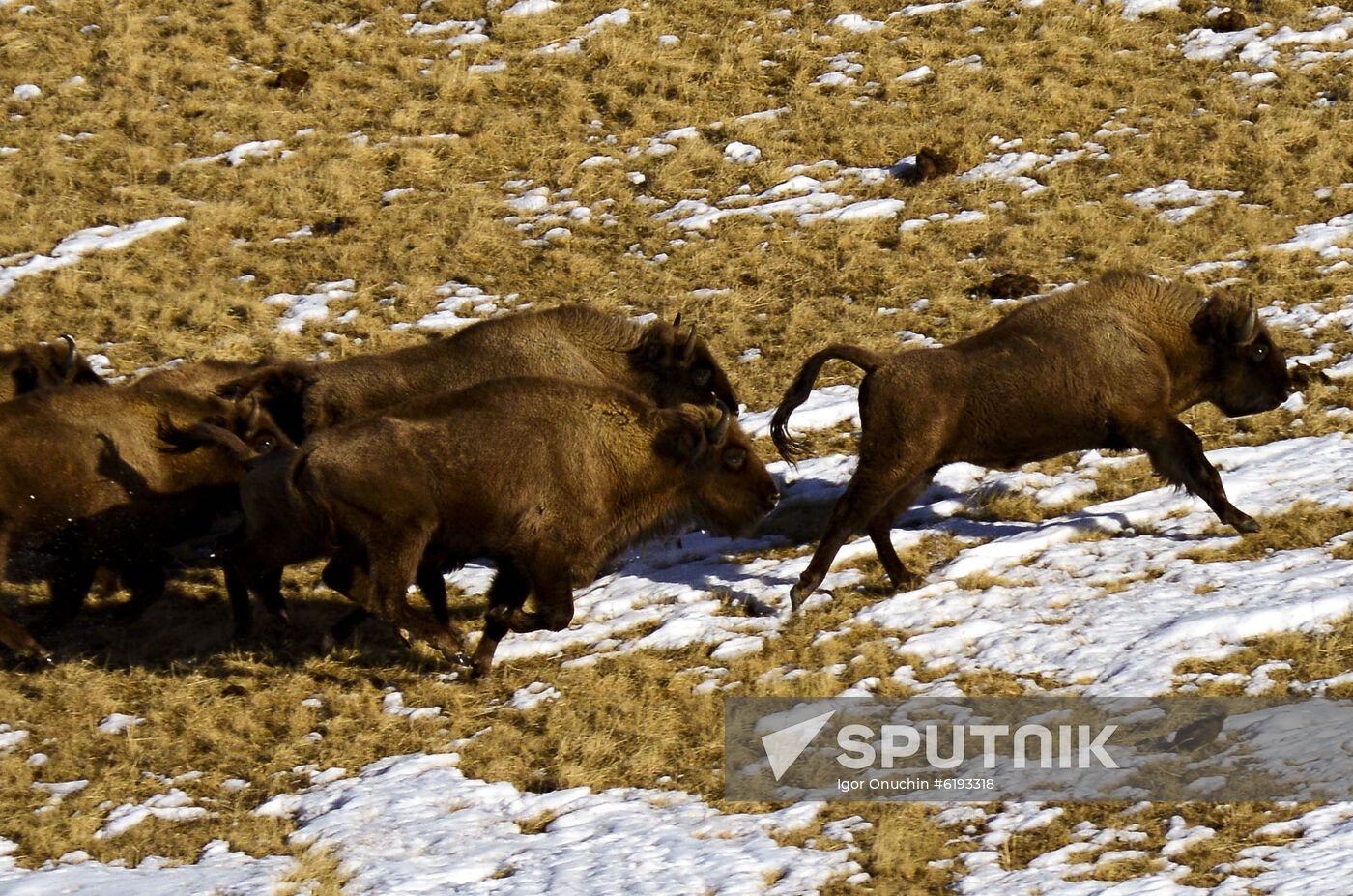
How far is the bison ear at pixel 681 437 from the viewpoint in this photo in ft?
30.5

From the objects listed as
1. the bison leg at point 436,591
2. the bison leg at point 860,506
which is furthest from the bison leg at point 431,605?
the bison leg at point 860,506

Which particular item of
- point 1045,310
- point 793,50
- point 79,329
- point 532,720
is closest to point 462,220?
point 79,329

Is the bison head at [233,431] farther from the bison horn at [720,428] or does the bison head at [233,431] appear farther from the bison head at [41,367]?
the bison horn at [720,428]

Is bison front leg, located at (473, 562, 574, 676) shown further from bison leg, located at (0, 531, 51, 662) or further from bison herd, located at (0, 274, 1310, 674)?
bison leg, located at (0, 531, 51, 662)

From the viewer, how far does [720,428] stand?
9242 millimetres

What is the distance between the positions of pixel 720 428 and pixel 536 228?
329 inches

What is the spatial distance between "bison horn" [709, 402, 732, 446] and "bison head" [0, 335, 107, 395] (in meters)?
4.90

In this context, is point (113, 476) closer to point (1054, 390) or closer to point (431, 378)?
point (431, 378)

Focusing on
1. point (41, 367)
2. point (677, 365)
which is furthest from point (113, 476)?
point (677, 365)

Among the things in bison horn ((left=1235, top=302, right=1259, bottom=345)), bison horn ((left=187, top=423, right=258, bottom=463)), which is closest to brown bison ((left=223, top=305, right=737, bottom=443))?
bison horn ((left=187, top=423, right=258, bottom=463))

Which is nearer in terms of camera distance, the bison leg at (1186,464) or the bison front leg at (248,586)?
the bison front leg at (248,586)

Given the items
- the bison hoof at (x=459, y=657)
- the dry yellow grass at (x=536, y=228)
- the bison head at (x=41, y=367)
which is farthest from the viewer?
the bison head at (x=41, y=367)

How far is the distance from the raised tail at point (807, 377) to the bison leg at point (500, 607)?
2.24m

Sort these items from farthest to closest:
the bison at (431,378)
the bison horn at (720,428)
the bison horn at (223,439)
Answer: the bison horn at (223,439)
the bison horn at (720,428)
the bison at (431,378)
